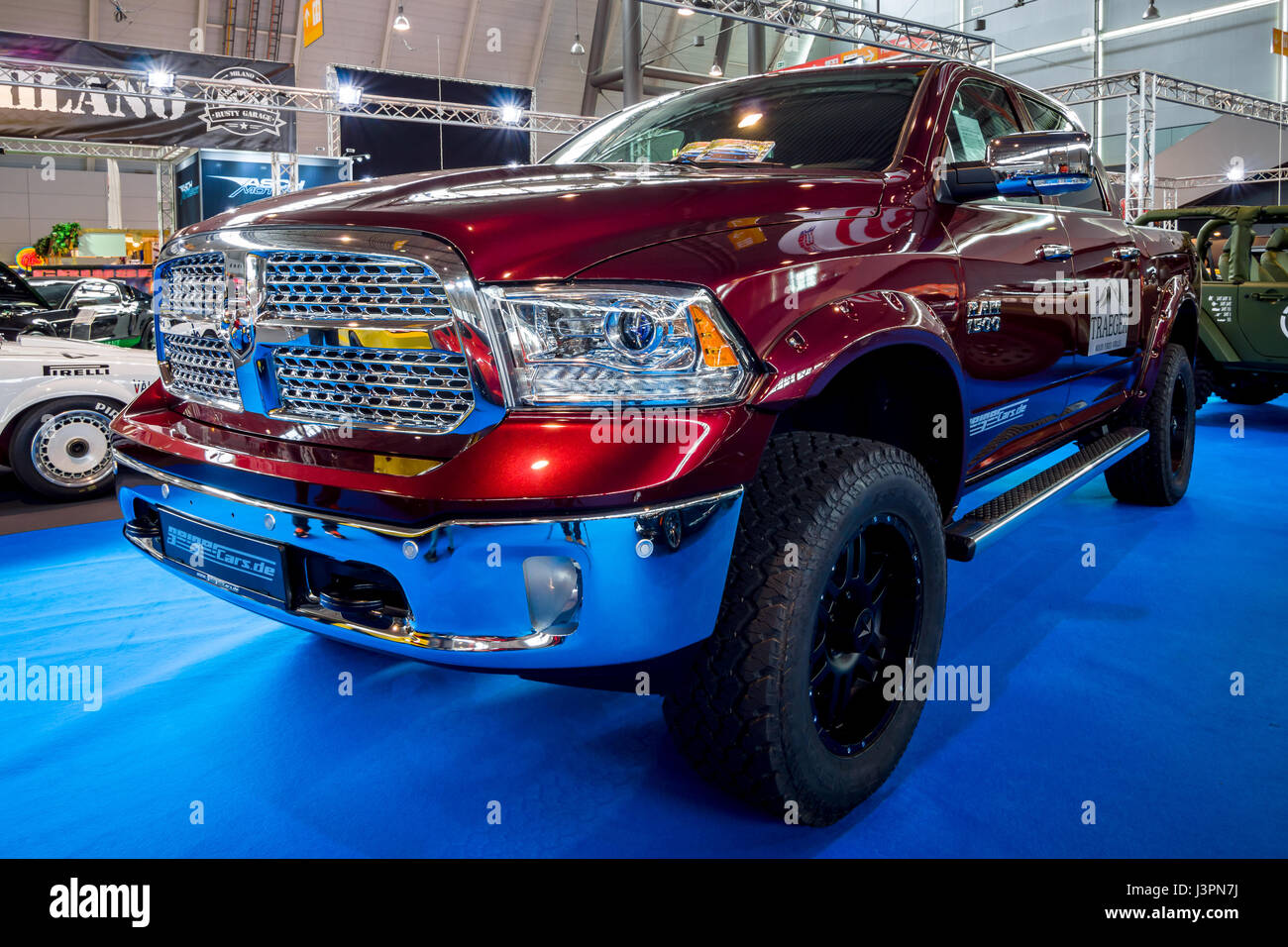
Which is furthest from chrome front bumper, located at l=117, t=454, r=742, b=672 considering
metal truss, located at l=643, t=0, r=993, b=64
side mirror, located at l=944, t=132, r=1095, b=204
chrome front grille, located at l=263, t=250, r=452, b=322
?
metal truss, located at l=643, t=0, r=993, b=64

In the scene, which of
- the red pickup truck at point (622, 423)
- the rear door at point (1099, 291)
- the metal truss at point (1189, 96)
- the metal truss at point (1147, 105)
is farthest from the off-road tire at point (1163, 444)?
the metal truss at point (1189, 96)

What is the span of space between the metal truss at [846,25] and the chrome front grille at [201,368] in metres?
9.25

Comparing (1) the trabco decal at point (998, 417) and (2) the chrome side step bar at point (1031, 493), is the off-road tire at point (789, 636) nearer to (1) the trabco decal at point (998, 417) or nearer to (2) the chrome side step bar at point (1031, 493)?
(2) the chrome side step bar at point (1031, 493)

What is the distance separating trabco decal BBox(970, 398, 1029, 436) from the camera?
7.29 ft

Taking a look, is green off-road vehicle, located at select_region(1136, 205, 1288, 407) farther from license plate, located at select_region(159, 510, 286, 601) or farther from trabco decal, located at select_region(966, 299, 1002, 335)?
license plate, located at select_region(159, 510, 286, 601)

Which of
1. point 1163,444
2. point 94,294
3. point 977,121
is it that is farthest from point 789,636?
point 94,294

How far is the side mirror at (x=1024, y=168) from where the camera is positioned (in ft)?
6.70

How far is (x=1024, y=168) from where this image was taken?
2.12m

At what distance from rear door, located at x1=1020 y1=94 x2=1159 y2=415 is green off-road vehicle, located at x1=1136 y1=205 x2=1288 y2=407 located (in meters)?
3.10

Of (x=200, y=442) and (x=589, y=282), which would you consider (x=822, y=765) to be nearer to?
(x=589, y=282)

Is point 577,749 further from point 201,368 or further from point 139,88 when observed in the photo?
point 139,88

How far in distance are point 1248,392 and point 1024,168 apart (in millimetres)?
6468
